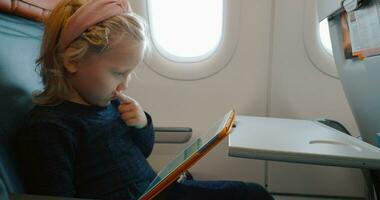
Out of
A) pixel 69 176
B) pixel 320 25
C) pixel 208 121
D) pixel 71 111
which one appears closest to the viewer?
pixel 69 176

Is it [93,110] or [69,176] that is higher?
[93,110]

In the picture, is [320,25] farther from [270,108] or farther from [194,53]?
[194,53]

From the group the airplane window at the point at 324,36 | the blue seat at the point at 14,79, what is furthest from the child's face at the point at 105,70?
the airplane window at the point at 324,36

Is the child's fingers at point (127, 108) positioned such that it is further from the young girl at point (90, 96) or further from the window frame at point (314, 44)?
the window frame at point (314, 44)

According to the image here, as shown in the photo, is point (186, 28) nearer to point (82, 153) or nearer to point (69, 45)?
point (69, 45)

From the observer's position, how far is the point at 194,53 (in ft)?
5.77

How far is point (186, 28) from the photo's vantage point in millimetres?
1743

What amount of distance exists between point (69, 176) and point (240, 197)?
473 millimetres

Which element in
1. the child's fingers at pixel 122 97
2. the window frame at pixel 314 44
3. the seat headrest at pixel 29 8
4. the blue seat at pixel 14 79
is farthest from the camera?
the window frame at pixel 314 44

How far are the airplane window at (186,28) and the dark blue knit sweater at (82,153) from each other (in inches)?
28.9

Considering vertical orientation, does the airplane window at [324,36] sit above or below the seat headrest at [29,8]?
below

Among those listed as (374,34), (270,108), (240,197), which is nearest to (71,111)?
(240,197)

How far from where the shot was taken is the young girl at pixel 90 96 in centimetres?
85

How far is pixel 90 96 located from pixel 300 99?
46.2 inches
